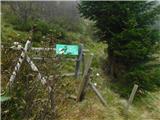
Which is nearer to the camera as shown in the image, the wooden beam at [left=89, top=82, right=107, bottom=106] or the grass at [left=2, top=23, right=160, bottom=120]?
the grass at [left=2, top=23, right=160, bottom=120]

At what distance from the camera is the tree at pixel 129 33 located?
385 inches

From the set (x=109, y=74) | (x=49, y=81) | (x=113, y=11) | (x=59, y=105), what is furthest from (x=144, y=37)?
(x=49, y=81)

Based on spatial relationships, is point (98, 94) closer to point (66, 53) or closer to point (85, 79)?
point (85, 79)

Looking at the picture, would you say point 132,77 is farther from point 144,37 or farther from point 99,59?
point 99,59

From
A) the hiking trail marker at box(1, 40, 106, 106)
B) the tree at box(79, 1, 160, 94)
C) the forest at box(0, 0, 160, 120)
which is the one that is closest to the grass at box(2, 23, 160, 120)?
the forest at box(0, 0, 160, 120)

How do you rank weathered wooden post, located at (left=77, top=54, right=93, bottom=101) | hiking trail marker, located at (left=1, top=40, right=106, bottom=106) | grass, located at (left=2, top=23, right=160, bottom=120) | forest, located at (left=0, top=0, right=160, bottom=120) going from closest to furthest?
forest, located at (left=0, top=0, right=160, bottom=120), hiking trail marker, located at (left=1, top=40, right=106, bottom=106), grass, located at (left=2, top=23, right=160, bottom=120), weathered wooden post, located at (left=77, top=54, right=93, bottom=101)

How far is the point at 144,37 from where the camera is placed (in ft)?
32.6

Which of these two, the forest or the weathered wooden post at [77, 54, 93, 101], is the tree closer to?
the forest

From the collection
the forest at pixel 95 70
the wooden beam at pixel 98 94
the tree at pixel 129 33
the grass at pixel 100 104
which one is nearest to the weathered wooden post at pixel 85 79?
the forest at pixel 95 70

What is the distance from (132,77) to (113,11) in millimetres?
1968

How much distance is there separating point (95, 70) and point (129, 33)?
6.06 ft

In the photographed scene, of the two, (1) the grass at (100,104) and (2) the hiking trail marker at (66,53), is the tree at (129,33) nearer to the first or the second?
(1) the grass at (100,104)

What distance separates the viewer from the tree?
32.1 ft

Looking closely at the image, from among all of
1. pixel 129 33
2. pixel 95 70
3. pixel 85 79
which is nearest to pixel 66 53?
pixel 85 79
